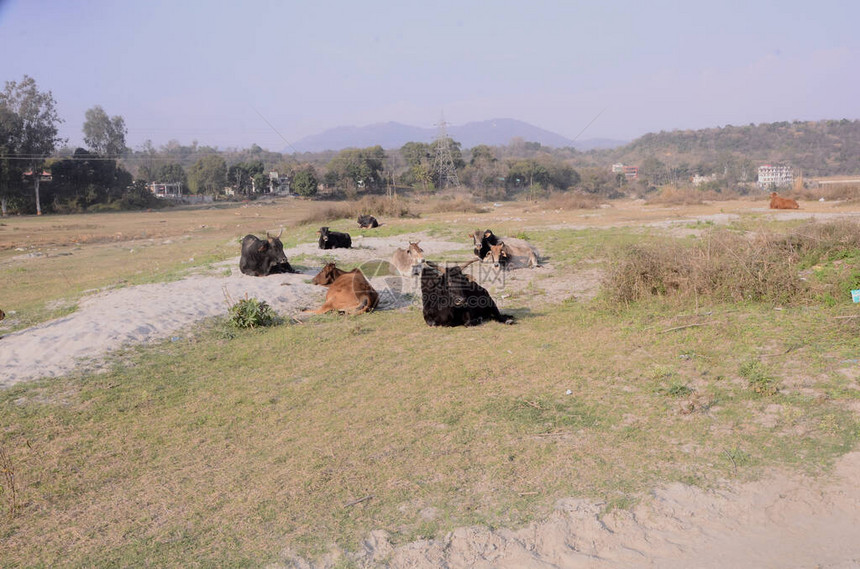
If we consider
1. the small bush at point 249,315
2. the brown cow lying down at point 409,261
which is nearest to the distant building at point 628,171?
the brown cow lying down at point 409,261

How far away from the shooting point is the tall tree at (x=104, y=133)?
63062 millimetres

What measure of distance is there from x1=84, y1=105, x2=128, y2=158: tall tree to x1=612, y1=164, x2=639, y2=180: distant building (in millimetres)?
49505

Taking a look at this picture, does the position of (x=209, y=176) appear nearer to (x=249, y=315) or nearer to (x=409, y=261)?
(x=409, y=261)

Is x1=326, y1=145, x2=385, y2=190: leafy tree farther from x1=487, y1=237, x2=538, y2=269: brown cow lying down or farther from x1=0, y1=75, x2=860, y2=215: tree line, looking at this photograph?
x1=487, y1=237, x2=538, y2=269: brown cow lying down

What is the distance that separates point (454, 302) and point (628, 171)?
7359 cm

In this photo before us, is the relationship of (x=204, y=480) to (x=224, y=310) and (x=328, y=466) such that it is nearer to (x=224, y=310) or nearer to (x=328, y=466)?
(x=328, y=466)

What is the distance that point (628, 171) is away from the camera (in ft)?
255

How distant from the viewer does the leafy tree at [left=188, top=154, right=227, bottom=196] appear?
62.9 metres

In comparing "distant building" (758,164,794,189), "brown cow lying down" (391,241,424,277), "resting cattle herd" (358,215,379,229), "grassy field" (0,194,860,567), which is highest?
"distant building" (758,164,794,189)

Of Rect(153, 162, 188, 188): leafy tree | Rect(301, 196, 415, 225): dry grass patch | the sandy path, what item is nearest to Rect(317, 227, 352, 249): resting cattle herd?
the sandy path

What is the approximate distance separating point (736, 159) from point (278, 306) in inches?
2909

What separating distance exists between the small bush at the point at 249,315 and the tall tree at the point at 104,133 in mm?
60758

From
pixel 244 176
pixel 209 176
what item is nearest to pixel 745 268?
pixel 244 176

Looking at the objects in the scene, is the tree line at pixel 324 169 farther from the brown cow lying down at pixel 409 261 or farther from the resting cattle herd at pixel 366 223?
the brown cow lying down at pixel 409 261
